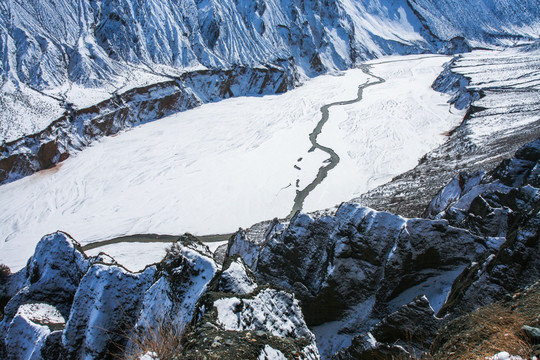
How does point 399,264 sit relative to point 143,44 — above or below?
below

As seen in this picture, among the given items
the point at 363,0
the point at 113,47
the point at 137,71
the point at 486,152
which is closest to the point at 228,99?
the point at 137,71

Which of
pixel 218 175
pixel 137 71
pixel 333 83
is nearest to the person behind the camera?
pixel 218 175

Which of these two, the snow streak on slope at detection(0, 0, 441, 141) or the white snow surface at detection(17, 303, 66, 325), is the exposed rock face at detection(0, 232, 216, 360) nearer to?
the white snow surface at detection(17, 303, 66, 325)

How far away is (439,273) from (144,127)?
127 feet

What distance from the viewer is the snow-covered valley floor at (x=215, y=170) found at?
24516mm

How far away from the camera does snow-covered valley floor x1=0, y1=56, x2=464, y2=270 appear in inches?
965

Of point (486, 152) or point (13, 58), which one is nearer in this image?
point (486, 152)

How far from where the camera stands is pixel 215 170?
100 ft

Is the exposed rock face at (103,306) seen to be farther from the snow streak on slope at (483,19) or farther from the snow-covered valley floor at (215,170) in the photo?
the snow streak on slope at (483,19)

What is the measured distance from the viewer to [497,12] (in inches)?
4109

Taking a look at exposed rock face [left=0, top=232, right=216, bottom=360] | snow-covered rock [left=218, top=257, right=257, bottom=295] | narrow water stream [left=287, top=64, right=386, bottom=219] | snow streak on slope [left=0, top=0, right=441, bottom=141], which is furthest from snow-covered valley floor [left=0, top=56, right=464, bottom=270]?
snow-covered rock [left=218, top=257, right=257, bottom=295]

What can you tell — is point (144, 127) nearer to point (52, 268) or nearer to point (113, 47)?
point (113, 47)

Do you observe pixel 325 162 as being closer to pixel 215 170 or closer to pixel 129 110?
pixel 215 170

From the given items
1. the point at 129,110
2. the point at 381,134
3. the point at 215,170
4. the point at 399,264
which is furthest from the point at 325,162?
the point at 129,110
